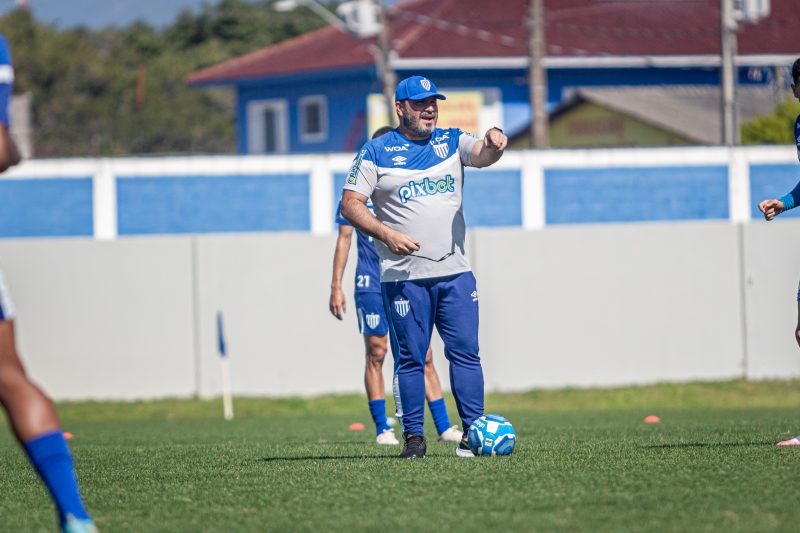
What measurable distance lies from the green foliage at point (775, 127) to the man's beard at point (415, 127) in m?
24.1

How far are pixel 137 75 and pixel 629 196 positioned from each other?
40.8 m

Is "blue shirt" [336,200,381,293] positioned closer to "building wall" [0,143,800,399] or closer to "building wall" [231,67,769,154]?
"building wall" [0,143,800,399]

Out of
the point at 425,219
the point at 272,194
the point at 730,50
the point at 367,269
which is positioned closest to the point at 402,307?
the point at 425,219

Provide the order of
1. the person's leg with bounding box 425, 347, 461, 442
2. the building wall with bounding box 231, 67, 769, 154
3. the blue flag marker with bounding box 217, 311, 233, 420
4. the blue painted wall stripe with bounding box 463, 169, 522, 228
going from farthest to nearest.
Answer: the building wall with bounding box 231, 67, 769, 154, the blue painted wall stripe with bounding box 463, 169, 522, 228, the blue flag marker with bounding box 217, 311, 233, 420, the person's leg with bounding box 425, 347, 461, 442

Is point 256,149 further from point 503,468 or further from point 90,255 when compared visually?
point 503,468

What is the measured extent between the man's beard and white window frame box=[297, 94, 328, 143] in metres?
38.6

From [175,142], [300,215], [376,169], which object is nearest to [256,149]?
[175,142]

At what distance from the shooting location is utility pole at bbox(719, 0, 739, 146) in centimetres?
2973

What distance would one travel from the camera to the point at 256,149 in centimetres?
5044

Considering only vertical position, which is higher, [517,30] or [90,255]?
[517,30]

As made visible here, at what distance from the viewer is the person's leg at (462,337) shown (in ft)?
28.2

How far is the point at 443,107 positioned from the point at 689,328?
22.3 m

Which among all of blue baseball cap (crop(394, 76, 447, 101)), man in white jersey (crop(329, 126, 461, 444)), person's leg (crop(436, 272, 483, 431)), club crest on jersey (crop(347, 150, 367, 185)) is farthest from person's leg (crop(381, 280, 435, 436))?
man in white jersey (crop(329, 126, 461, 444))

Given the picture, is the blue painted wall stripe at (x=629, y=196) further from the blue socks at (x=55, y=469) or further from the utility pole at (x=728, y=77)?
the blue socks at (x=55, y=469)
